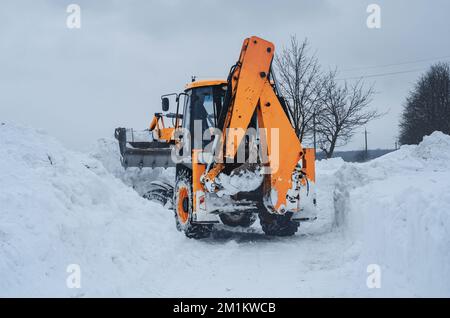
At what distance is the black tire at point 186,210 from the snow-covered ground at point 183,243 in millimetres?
272

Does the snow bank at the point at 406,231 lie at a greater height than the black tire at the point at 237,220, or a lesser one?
greater

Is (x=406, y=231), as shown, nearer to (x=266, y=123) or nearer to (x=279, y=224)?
(x=266, y=123)

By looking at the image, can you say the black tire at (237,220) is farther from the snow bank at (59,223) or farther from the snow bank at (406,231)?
the snow bank at (406,231)

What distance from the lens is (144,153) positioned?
14.8 m

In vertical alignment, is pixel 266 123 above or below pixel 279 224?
above

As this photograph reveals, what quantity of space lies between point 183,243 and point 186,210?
101 cm

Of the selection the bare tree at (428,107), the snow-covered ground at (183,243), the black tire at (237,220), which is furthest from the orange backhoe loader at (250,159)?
the bare tree at (428,107)

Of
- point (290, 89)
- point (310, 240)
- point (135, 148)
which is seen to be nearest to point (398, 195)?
point (310, 240)

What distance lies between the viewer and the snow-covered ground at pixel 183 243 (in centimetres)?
536

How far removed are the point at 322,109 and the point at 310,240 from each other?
1276 centimetres

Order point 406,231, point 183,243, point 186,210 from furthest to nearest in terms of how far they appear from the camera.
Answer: point 186,210 < point 183,243 < point 406,231

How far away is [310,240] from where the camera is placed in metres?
A: 9.63

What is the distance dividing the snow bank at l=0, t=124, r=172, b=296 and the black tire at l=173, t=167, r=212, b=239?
0.39 m

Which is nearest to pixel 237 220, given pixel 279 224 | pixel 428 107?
pixel 279 224
